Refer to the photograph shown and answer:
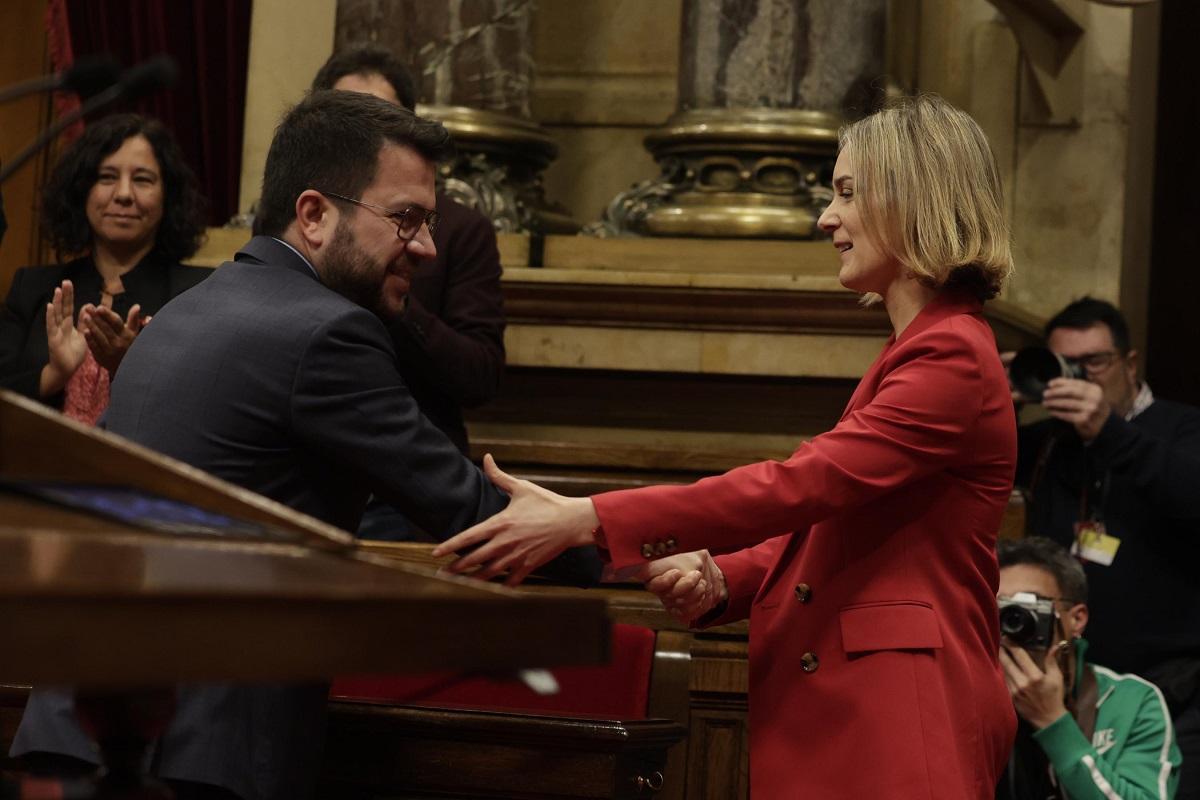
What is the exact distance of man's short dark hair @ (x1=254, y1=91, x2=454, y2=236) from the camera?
2.51m

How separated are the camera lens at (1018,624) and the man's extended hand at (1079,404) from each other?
854 mm

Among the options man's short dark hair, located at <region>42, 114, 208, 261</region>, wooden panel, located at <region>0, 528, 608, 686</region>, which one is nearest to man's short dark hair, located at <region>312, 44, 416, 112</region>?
Result: man's short dark hair, located at <region>42, 114, 208, 261</region>

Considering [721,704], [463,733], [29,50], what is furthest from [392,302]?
[29,50]

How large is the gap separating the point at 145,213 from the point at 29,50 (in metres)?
2.94

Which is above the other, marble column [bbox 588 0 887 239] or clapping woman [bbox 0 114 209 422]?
marble column [bbox 588 0 887 239]

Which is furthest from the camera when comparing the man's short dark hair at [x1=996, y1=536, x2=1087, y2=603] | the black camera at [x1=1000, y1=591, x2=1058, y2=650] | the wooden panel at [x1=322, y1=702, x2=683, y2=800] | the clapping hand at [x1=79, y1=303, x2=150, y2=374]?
A: the man's short dark hair at [x1=996, y1=536, x2=1087, y2=603]

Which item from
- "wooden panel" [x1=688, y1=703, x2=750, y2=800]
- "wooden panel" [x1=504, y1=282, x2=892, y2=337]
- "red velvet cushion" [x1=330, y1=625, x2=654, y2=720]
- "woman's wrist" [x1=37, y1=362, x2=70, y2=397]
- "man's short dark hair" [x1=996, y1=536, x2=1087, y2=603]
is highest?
"wooden panel" [x1=504, y1=282, x2=892, y2=337]

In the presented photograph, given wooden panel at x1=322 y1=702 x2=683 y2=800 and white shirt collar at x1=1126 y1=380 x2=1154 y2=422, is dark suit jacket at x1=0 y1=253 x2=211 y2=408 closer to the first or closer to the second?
wooden panel at x1=322 y1=702 x2=683 y2=800

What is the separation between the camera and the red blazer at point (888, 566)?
2.20m

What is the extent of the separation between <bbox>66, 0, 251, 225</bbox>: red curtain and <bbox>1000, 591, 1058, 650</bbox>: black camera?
352cm

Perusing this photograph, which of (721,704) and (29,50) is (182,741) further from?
(29,50)

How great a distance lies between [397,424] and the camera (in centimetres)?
224

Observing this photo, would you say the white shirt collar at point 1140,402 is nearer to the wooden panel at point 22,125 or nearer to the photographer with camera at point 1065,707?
the photographer with camera at point 1065,707

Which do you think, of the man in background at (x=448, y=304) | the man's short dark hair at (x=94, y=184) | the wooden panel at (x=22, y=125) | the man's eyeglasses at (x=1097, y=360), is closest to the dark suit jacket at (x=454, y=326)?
the man in background at (x=448, y=304)
